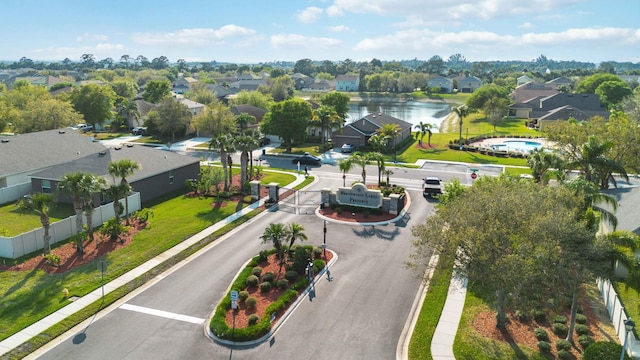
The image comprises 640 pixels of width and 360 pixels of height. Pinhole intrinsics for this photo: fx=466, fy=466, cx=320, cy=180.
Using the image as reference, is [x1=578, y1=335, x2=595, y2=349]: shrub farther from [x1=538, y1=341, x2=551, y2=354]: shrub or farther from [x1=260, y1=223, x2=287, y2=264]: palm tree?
[x1=260, y1=223, x2=287, y2=264]: palm tree

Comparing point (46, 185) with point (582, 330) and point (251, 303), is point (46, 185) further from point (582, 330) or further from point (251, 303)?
point (582, 330)

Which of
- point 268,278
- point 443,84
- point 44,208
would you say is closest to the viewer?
point 268,278

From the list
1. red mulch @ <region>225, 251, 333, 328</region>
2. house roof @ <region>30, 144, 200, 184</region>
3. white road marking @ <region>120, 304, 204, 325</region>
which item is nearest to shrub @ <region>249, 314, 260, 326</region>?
red mulch @ <region>225, 251, 333, 328</region>

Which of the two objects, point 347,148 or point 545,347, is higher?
point 347,148

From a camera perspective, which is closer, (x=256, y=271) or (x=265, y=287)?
(x=265, y=287)

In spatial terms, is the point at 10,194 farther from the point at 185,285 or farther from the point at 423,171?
the point at 423,171

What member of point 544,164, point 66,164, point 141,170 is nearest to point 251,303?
point 141,170
